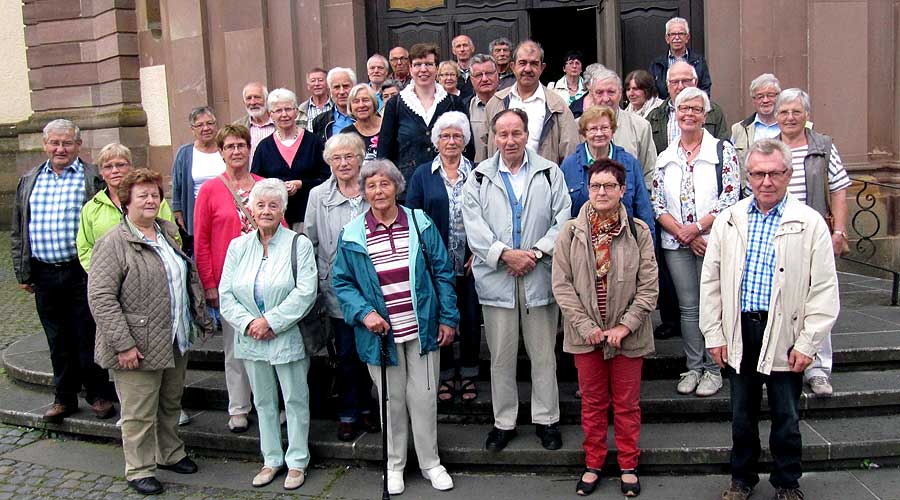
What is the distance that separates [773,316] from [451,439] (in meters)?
2.12

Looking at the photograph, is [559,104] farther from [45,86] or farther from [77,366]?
[45,86]

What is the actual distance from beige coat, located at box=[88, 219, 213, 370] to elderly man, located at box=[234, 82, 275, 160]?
1.98m

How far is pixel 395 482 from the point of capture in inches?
200

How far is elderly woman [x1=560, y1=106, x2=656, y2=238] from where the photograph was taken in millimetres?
5289

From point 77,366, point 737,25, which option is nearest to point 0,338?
point 77,366

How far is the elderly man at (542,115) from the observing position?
19.5ft

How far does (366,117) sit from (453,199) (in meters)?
1.15

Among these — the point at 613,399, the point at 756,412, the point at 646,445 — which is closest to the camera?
the point at 756,412

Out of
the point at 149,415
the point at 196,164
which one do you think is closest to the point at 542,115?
the point at 196,164

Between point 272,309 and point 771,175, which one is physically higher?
point 771,175

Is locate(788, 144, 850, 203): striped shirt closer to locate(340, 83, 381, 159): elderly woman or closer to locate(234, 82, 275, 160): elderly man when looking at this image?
locate(340, 83, 381, 159): elderly woman

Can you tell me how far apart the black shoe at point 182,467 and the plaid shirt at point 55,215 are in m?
1.62

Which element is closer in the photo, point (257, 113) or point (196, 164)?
point (196, 164)

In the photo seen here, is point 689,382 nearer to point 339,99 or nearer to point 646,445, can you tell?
point 646,445
